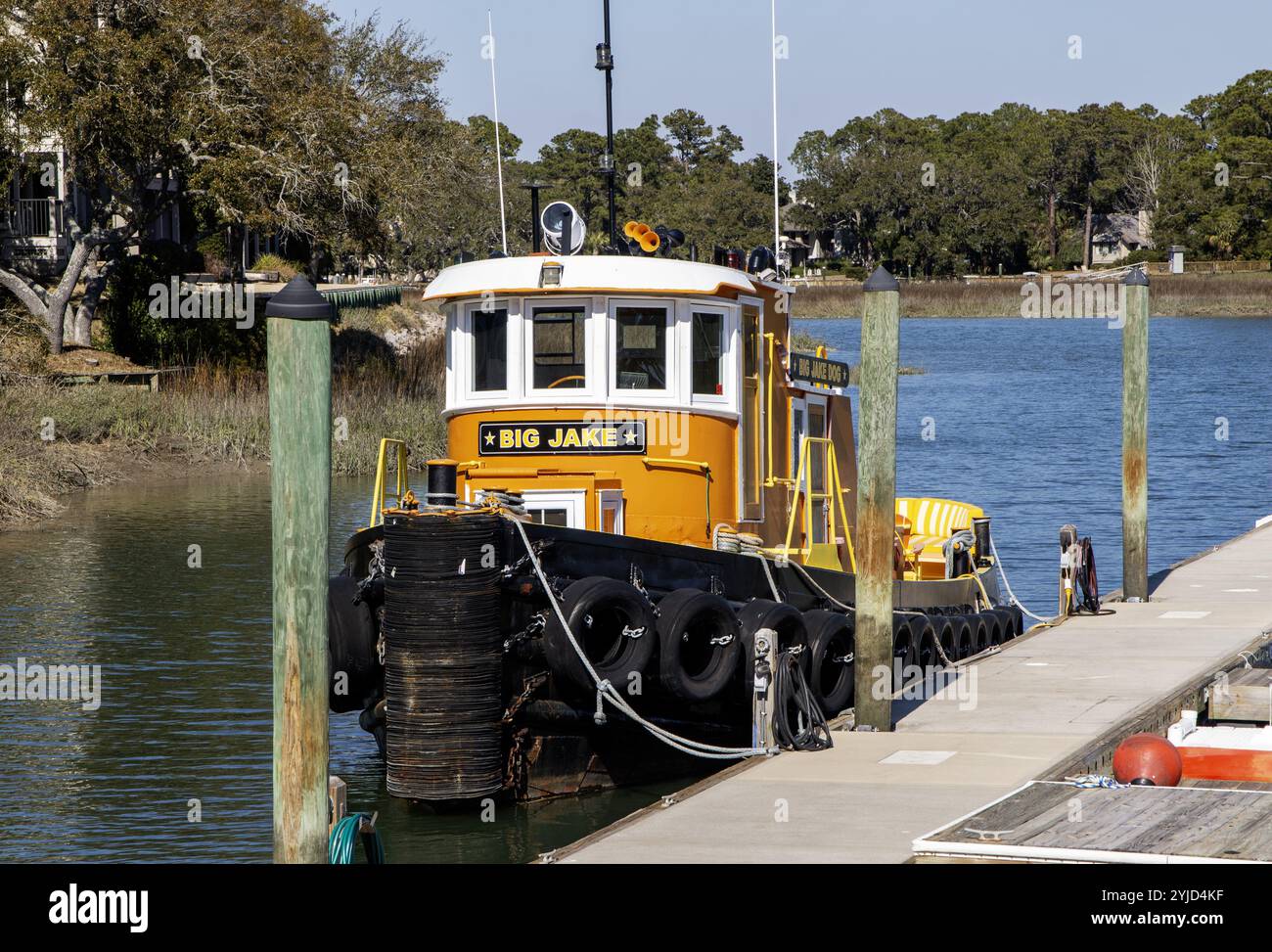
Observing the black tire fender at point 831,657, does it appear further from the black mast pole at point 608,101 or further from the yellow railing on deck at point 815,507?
the black mast pole at point 608,101

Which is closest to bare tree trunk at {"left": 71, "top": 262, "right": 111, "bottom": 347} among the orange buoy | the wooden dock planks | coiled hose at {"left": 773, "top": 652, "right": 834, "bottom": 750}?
Answer: coiled hose at {"left": 773, "top": 652, "right": 834, "bottom": 750}

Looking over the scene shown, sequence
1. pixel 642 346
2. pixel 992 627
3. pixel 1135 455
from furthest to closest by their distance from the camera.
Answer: pixel 1135 455 → pixel 992 627 → pixel 642 346

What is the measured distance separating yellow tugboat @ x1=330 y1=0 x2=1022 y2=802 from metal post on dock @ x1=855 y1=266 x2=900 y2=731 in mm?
569

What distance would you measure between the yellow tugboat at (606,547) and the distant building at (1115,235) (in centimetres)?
11308

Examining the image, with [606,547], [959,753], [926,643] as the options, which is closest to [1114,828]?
[959,753]

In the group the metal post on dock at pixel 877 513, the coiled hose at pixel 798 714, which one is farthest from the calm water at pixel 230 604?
the metal post on dock at pixel 877 513

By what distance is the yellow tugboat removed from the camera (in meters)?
11.7

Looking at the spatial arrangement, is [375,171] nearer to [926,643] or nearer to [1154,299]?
[926,643]

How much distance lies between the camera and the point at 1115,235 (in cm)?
12344

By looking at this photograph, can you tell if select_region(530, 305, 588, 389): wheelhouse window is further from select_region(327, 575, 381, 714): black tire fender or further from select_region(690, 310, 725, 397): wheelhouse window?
select_region(327, 575, 381, 714): black tire fender

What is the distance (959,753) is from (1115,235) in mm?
118316

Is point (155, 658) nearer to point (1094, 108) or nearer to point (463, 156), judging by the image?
point (463, 156)

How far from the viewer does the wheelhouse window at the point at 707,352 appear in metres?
13.9
